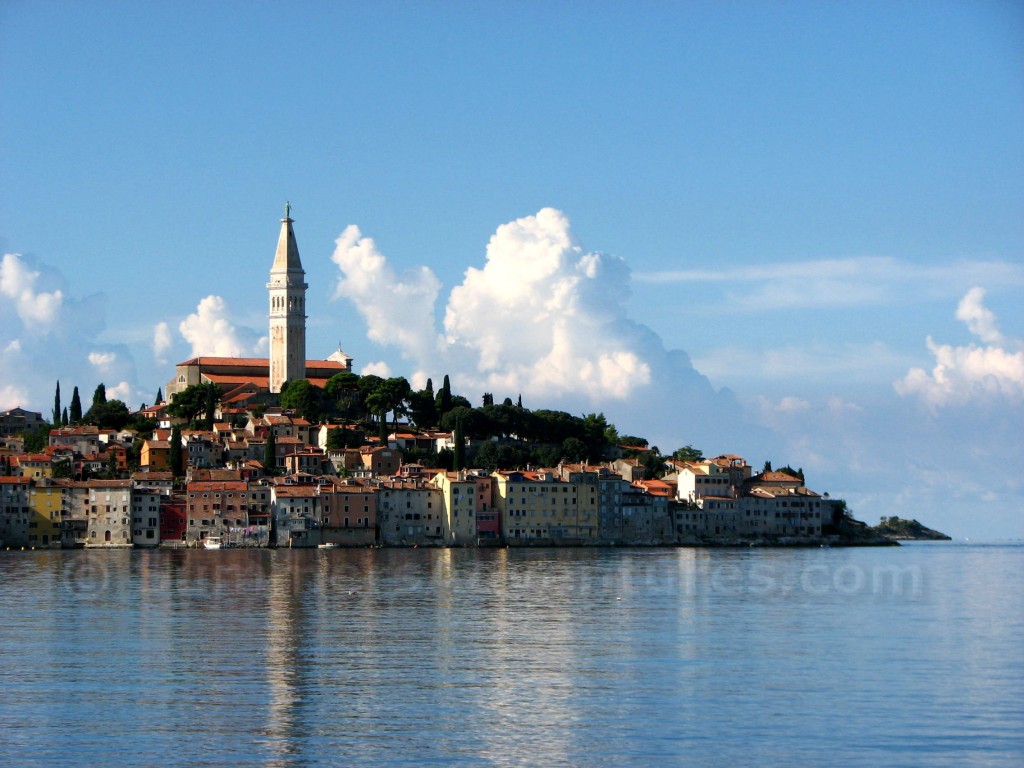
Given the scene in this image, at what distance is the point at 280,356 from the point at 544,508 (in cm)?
2364

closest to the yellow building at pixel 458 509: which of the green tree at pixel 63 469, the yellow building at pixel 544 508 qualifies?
the yellow building at pixel 544 508

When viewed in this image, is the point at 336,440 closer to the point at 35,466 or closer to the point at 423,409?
the point at 423,409

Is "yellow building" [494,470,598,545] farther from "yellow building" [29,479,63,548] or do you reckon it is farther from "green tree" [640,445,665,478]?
"yellow building" [29,479,63,548]

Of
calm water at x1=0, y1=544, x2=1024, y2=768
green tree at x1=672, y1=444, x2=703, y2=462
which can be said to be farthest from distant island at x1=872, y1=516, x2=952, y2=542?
calm water at x1=0, y1=544, x2=1024, y2=768

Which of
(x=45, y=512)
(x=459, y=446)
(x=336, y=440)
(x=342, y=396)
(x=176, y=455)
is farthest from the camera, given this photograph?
(x=342, y=396)

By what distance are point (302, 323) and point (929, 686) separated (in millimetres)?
77875

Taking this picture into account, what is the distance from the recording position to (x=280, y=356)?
10269cm

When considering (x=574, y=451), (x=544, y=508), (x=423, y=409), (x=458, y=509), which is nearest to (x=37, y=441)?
(x=423, y=409)

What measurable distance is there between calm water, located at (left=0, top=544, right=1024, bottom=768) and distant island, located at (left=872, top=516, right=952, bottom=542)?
279 feet

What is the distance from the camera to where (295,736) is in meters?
22.9

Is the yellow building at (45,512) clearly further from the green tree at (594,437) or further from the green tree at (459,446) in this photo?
the green tree at (594,437)

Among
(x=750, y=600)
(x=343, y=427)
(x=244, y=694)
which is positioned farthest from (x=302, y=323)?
(x=244, y=694)

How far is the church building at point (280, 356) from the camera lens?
3999 inches

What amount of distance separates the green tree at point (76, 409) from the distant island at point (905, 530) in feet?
219
